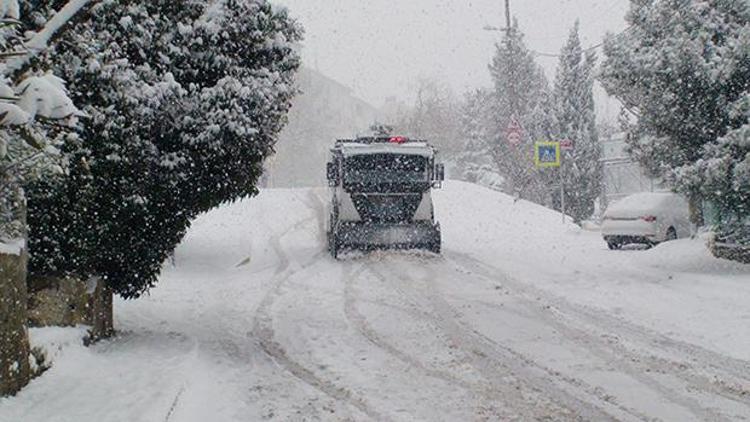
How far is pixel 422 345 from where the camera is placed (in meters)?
7.89

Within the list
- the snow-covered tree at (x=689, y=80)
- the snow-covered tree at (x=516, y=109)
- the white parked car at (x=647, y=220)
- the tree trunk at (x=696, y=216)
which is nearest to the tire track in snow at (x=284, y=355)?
the snow-covered tree at (x=689, y=80)

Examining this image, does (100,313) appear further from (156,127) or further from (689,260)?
(689,260)

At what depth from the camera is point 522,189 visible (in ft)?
153

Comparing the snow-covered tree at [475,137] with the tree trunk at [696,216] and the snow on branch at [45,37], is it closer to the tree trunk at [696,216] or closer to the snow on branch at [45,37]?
the tree trunk at [696,216]

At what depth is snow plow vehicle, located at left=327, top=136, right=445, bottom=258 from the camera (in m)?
17.1

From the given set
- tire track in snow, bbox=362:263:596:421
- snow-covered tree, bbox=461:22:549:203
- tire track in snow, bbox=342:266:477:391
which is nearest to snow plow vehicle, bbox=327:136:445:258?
tire track in snow, bbox=342:266:477:391

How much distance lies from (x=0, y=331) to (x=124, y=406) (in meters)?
1.05

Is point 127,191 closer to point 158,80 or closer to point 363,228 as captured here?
point 158,80

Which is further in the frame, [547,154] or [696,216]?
[547,154]

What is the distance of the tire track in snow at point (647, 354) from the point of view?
592cm

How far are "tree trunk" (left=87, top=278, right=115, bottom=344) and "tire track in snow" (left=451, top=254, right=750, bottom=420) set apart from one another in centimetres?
534

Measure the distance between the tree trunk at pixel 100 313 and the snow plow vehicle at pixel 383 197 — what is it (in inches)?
361

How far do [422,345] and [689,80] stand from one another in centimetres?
765

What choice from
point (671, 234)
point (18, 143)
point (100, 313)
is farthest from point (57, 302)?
point (671, 234)
